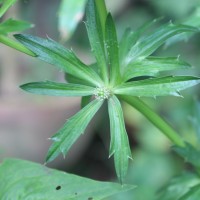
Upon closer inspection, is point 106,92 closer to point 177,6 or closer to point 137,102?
point 137,102

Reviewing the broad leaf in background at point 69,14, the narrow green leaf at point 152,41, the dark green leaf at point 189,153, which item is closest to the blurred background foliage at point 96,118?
the broad leaf in background at point 69,14

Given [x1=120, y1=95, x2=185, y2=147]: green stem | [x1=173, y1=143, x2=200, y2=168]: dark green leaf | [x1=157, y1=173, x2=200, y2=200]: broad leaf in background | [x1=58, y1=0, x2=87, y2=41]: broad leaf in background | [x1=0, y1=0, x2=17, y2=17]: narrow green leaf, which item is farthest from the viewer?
[x1=58, y1=0, x2=87, y2=41]: broad leaf in background

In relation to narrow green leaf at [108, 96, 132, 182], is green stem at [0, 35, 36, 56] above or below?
above

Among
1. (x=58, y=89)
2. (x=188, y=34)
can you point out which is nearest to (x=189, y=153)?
(x=188, y=34)

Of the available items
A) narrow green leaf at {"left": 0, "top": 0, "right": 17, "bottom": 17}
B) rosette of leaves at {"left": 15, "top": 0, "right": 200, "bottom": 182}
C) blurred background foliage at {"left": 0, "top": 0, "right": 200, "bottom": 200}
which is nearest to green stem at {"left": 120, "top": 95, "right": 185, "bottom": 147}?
rosette of leaves at {"left": 15, "top": 0, "right": 200, "bottom": 182}

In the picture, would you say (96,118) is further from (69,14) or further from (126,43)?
(126,43)

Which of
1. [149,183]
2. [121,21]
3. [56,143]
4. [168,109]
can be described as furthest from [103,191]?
[121,21]

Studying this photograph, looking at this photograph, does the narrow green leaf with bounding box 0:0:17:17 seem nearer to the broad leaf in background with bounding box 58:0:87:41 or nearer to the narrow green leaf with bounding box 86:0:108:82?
the narrow green leaf with bounding box 86:0:108:82

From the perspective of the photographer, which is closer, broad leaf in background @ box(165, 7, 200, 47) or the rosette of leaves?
the rosette of leaves
